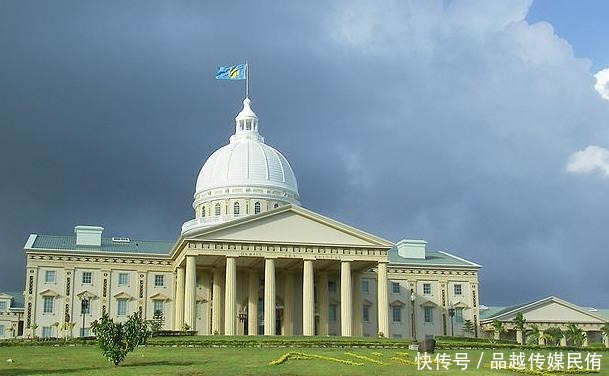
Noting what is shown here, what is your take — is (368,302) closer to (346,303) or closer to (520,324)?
(346,303)

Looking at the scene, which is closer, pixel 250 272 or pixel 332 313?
pixel 250 272

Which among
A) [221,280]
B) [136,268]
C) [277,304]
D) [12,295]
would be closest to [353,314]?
[277,304]

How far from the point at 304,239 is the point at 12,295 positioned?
5965cm

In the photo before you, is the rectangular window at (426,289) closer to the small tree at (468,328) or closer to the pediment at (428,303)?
the pediment at (428,303)

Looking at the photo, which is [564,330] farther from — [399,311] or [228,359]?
[228,359]

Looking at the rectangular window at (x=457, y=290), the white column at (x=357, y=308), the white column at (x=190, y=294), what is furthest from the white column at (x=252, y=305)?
the rectangular window at (x=457, y=290)

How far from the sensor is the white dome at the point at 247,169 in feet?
315

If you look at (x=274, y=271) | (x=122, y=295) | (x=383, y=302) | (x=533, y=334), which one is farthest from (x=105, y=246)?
(x=533, y=334)

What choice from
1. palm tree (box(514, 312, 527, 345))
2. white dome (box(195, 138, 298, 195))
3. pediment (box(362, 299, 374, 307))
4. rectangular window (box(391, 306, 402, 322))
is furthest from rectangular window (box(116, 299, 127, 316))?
palm tree (box(514, 312, 527, 345))

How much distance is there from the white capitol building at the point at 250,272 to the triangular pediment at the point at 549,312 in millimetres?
6154

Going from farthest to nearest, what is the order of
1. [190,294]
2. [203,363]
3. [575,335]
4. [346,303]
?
[575,335], [346,303], [190,294], [203,363]

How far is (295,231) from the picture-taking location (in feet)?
270

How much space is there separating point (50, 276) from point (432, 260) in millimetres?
45014

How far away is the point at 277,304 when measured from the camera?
90.9 m
